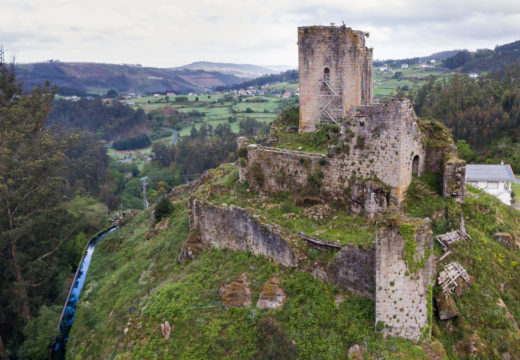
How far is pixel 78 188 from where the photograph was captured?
53812 mm

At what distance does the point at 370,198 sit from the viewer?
625 inches

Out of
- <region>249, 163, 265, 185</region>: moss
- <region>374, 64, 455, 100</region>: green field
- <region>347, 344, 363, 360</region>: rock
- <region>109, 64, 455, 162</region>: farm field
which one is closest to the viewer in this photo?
<region>347, 344, 363, 360</region>: rock

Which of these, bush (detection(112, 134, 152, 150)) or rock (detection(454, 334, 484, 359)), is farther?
bush (detection(112, 134, 152, 150))

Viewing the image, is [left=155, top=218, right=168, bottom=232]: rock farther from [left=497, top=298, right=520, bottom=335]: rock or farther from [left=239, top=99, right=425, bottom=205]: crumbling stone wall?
[left=497, top=298, right=520, bottom=335]: rock

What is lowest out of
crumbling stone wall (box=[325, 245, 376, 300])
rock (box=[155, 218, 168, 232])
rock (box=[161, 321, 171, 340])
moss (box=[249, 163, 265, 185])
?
rock (box=[161, 321, 171, 340])

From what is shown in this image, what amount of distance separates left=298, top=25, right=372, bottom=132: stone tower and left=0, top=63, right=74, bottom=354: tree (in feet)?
60.7

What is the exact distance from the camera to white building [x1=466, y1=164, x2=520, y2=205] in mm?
34594

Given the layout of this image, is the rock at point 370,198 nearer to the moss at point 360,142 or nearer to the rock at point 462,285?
the moss at point 360,142

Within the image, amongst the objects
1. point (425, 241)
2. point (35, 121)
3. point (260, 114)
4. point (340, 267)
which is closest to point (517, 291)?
point (425, 241)

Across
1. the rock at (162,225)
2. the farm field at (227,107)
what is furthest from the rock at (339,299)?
the farm field at (227,107)

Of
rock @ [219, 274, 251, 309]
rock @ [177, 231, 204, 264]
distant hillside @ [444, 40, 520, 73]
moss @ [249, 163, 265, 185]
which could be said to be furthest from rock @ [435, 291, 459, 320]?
distant hillside @ [444, 40, 520, 73]

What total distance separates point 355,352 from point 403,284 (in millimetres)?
2583

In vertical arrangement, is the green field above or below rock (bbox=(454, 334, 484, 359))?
above

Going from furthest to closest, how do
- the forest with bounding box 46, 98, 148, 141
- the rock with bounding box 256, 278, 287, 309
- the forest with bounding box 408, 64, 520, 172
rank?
the forest with bounding box 46, 98, 148, 141
the forest with bounding box 408, 64, 520, 172
the rock with bounding box 256, 278, 287, 309
